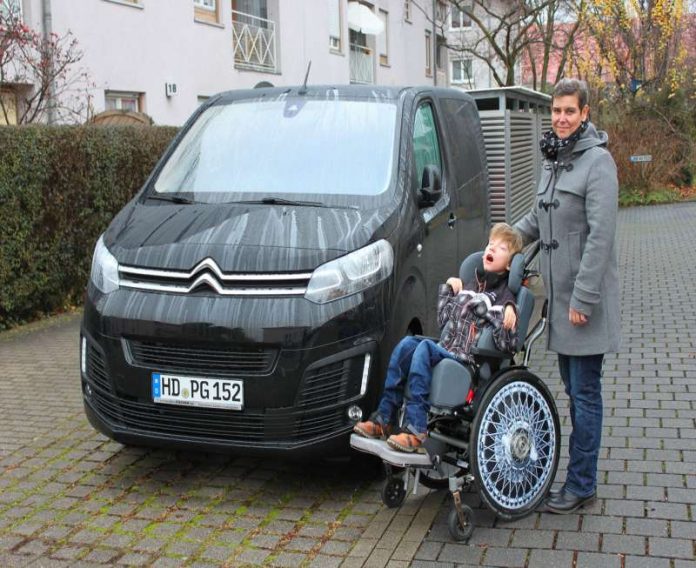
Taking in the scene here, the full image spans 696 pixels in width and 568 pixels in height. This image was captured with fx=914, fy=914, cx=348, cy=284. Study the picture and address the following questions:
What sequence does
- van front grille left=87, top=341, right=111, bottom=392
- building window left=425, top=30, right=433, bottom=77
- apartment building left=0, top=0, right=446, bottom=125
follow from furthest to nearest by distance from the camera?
building window left=425, top=30, right=433, bottom=77, apartment building left=0, top=0, right=446, bottom=125, van front grille left=87, top=341, right=111, bottom=392

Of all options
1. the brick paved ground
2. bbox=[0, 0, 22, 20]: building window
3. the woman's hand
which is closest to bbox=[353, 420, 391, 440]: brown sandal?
the brick paved ground

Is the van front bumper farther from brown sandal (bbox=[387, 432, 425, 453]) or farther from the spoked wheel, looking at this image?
the spoked wheel

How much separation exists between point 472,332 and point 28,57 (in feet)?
35.3

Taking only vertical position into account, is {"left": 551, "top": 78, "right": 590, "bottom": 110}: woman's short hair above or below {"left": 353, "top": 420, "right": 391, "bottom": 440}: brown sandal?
above

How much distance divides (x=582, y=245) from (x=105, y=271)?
7.99 ft

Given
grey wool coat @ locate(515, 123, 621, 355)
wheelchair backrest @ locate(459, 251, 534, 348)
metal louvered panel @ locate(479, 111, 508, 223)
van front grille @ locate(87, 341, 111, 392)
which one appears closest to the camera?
grey wool coat @ locate(515, 123, 621, 355)

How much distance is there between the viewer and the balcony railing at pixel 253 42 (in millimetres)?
22312

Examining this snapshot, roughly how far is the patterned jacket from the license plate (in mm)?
1020

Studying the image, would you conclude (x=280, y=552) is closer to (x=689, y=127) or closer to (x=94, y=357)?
(x=94, y=357)

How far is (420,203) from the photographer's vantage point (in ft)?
17.7

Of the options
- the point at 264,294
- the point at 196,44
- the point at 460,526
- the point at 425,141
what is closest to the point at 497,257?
the point at 264,294

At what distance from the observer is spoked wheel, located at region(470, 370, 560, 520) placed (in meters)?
4.03

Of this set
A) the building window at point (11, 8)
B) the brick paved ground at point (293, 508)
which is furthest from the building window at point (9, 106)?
the brick paved ground at point (293, 508)

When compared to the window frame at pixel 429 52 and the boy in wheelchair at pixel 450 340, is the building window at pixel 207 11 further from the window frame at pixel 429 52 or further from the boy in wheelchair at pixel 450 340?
the window frame at pixel 429 52
